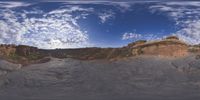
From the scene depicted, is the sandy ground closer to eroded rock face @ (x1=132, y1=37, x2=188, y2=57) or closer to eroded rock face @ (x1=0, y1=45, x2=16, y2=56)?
eroded rock face @ (x1=132, y1=37, x2=188, y2=57)

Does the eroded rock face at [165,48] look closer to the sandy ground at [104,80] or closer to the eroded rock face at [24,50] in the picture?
the sandy ground at [104,80]

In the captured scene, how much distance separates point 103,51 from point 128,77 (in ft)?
34.2

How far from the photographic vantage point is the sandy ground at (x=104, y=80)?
52.1 metres

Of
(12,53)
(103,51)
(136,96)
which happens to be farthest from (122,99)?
(12,53)


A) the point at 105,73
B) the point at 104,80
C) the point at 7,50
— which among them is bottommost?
the point at 104,80

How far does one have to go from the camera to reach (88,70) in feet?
179

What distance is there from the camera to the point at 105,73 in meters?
56.6

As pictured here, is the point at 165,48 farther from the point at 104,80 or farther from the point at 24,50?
the point at 24,50

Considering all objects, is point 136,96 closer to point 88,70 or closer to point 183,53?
point 88,70

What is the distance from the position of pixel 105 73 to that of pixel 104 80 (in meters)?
1.49

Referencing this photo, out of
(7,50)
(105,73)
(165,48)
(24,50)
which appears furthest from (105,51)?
(7,50)

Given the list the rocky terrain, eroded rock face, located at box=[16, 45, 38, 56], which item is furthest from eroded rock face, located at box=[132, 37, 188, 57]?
eroded rock face, located at box=[16, 45, 38, 56]

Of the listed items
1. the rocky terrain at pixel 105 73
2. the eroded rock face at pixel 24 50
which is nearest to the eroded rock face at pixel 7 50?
the rocky terrain at pixel 105 73

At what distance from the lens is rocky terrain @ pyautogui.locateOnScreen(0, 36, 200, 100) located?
157ft
